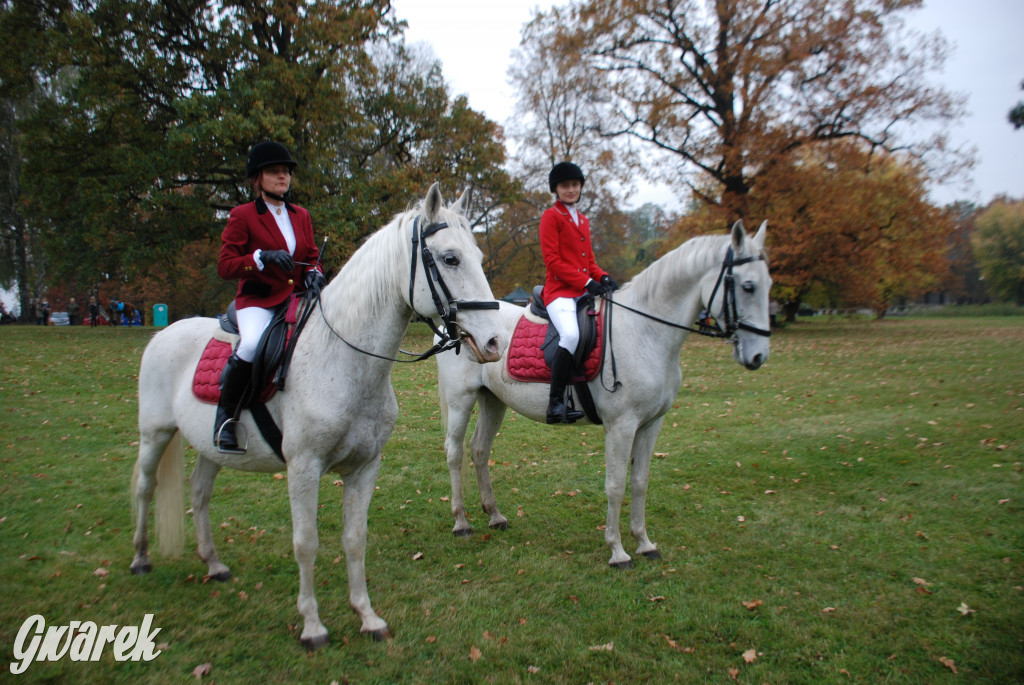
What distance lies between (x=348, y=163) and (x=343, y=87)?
12.9ft

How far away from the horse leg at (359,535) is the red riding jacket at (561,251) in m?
2.37

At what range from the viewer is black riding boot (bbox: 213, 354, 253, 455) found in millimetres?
3447

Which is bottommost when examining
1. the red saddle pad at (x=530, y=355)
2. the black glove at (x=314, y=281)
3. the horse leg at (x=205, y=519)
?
the horse leg at (x=205, y=519)

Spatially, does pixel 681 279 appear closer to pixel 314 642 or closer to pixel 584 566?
pixel 584 566

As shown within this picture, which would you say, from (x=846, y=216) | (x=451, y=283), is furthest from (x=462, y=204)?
(x=846, y=216)

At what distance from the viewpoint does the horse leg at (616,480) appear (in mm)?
4711

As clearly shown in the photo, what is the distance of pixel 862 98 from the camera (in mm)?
21984

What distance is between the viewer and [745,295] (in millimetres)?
4391

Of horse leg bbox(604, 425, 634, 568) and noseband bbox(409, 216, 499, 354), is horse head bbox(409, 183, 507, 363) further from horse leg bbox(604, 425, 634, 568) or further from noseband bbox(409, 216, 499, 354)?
horse leg bbox(604, 425, 634, 568)

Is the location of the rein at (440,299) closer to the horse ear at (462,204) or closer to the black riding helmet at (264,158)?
the horse ear at (462,204)

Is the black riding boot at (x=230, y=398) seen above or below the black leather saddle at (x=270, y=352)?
below

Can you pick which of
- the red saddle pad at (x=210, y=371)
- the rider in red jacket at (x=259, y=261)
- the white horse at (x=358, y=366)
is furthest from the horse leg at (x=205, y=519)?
the rider in red jacket at (x=259, y=261)

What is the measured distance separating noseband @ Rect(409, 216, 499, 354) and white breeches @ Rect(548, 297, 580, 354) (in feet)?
5.60

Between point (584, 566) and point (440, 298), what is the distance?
2914mm
